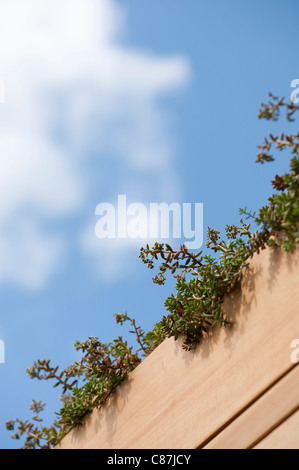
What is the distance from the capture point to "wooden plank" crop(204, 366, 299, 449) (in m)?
1.22

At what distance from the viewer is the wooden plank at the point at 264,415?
4.00ft

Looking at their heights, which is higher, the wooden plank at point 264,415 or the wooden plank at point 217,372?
the wooden plank at point 217,372

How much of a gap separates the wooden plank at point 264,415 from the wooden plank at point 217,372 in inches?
0.7

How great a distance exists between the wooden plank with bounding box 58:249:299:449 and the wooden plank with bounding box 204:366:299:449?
0.06 feet

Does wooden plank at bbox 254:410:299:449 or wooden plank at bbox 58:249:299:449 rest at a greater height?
wooden plank at bbox 58:249:299:449

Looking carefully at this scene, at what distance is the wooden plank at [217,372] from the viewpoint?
1289mm

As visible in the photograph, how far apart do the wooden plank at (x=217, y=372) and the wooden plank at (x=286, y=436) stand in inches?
3.5

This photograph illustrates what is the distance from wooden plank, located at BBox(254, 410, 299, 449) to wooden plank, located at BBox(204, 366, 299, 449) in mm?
11

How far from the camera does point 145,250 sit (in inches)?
64.7

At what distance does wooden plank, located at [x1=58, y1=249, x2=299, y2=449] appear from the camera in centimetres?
129

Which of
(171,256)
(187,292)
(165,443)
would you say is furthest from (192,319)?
(165,443)

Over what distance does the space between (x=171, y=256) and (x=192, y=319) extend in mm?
216

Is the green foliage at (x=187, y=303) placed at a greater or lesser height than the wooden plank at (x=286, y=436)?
greater
